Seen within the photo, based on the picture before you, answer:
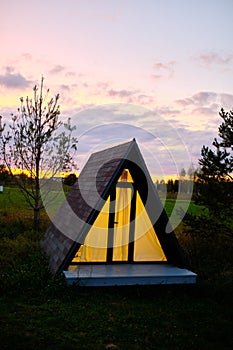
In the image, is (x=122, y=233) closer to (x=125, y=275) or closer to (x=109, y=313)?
(x=125, y=275)

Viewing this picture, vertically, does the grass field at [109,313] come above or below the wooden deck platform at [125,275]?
below

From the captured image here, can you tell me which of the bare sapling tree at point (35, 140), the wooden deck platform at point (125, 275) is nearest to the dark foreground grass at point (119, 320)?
the wooden deck platform at point (125, 275)

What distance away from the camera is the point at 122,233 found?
7996mm

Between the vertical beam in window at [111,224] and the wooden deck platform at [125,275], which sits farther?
the vertical beam in window at [111,224]

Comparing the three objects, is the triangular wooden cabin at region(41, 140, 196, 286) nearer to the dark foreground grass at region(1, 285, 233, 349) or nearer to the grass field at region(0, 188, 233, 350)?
the grass field at region(0, 188, 233, 350)

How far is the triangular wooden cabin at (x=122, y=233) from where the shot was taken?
6.88 m

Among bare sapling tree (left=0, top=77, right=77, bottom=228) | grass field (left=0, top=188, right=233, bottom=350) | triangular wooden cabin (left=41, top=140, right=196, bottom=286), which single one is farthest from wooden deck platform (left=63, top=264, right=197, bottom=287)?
bare sapling tree (left=0, top=77, right=77, bottom=228)

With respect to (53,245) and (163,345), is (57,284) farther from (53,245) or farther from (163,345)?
(163,345)

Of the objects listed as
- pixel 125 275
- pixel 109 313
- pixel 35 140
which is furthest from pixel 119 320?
pixel 35 140

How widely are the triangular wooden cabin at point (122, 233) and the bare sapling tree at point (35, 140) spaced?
568cm

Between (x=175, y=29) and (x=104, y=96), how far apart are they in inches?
154

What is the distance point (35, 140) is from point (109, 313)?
9.37 metres

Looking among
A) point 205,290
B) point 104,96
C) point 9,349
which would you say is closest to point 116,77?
point 104,96

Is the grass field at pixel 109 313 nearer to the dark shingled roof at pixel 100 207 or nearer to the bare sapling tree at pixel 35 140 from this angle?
the dark shingled roof at pixel 100 207
